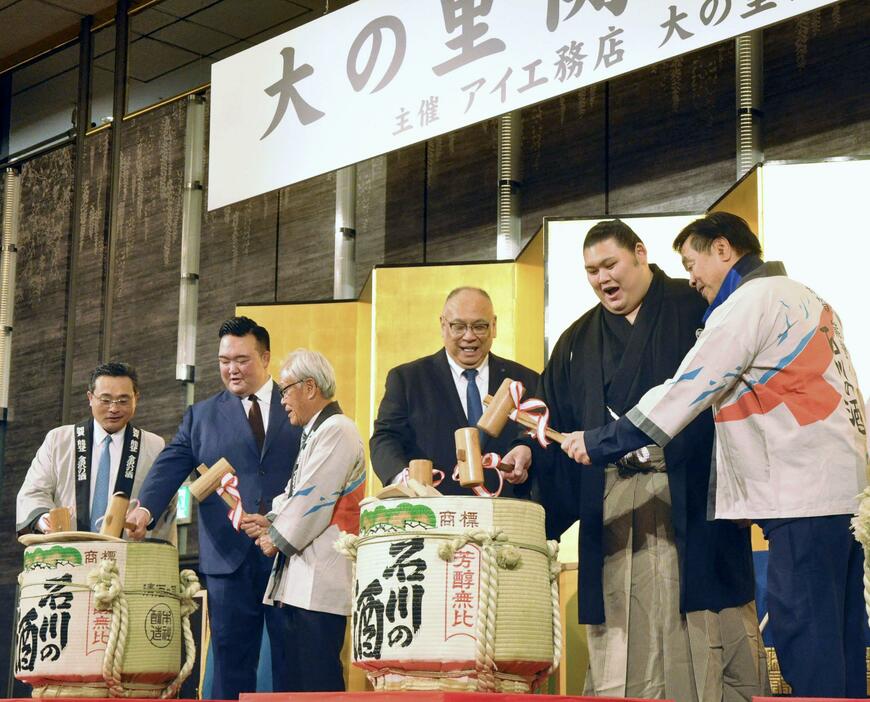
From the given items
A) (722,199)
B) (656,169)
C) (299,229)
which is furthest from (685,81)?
(299,229)

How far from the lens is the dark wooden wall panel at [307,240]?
667cm

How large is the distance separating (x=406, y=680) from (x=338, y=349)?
3.58 meters

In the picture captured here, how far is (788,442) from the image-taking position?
7.76ft

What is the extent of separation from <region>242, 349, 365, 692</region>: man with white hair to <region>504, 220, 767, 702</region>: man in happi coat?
20.1 inches

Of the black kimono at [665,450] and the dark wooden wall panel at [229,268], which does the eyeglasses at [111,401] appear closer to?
the black kimono at [665,450]

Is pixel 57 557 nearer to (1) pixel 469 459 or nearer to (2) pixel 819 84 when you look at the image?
(1) pixel 469 459

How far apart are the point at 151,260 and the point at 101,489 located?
3637mm

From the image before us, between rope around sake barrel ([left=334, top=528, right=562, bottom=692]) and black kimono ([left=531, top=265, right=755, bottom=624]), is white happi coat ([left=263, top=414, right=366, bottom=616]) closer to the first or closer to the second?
black kimono ([left=531, top=265, right=755, bottom=624])

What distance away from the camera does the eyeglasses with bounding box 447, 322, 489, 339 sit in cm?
338

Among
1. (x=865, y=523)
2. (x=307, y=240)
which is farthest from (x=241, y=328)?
(x=307, y=240)

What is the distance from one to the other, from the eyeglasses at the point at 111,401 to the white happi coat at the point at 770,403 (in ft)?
6.74

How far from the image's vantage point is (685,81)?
211 inches

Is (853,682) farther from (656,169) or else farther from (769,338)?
(656,169)

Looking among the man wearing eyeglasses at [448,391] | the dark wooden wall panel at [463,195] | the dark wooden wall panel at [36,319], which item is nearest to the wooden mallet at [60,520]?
the man wearing eyeglasses at [448,391]
